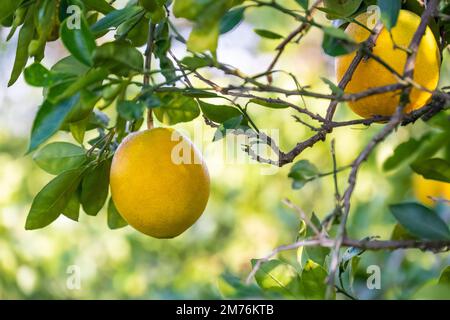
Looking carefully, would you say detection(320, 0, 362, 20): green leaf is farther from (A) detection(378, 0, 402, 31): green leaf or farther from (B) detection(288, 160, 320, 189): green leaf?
(B) detection(288, 160, 320, 189): green leaf

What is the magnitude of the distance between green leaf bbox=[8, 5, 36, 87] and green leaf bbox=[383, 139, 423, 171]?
1.47 ft

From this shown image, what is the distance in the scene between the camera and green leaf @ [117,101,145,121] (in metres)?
0.63

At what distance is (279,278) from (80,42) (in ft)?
0.97

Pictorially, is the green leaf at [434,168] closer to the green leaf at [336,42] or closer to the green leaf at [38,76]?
the green leaf at [336,42]

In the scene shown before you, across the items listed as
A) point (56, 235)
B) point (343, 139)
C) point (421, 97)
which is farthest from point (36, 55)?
point (56, 235)

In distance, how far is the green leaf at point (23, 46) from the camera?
85 cm

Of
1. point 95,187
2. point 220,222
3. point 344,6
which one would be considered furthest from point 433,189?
point 220,222

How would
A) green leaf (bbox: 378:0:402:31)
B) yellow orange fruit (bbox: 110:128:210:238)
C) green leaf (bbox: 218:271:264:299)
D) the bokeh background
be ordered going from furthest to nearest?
1. the bokeh background
2. yellow orange fruit (bbox: 110:128:210:238)
3. green leaf (bbox: 378:0:402:31)
4. green leaf (bbox: 218:271:264:299)

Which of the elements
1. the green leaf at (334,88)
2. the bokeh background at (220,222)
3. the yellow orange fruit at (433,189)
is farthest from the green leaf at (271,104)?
the bokeh background at (220,222)

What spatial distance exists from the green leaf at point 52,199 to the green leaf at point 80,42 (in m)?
→ 0.22

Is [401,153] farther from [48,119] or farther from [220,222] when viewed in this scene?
[220,222]

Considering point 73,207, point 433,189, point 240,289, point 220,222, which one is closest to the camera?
point 240,289

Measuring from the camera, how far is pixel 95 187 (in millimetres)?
901

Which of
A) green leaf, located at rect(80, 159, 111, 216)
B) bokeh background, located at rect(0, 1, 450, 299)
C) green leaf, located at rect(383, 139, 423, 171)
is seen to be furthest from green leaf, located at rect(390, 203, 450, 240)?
bokeh background, located at rect(0, 1, 450, 299)
